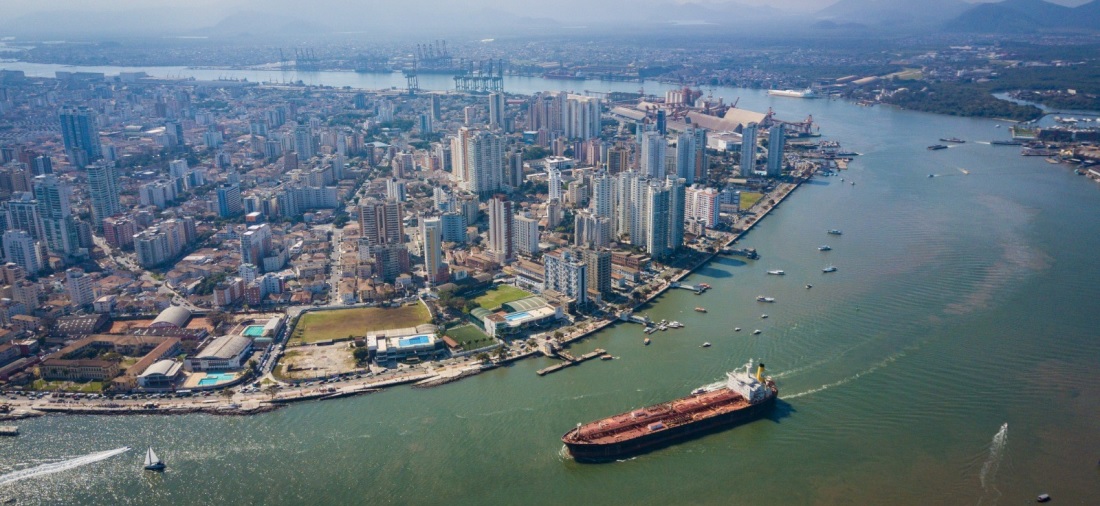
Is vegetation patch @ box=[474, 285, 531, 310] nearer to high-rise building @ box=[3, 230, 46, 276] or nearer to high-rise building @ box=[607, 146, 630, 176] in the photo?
high-rise building @ box=[3, 230, 46, 276]

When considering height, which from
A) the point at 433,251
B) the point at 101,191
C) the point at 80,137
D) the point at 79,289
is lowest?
the point at 79,289

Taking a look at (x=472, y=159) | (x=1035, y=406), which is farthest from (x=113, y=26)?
(x=1035, y=406)

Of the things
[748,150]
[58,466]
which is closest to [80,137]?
[58,466]

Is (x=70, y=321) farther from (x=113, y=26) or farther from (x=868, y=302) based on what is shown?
(x=113, y=26)

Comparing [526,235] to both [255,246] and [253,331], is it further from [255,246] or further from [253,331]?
[253,331]

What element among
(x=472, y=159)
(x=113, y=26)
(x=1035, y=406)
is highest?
(x=113, y=26)

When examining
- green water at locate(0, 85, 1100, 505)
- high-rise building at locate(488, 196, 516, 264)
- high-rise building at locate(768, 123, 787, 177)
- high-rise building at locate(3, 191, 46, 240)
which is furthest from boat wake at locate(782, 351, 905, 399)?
high-rise building at locate(3, 191, 46, 240)
